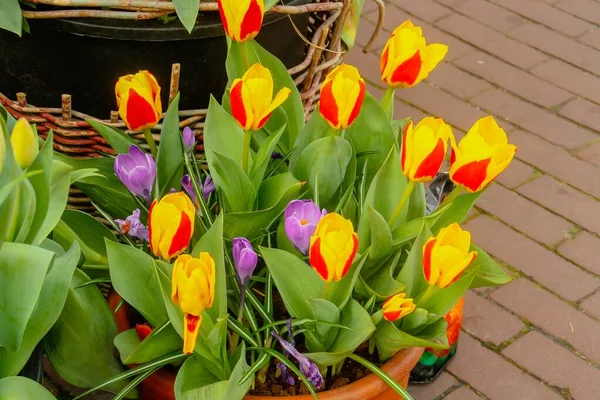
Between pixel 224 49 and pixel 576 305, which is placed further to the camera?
pixel 576 305

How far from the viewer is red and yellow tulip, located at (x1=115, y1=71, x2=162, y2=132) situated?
1166 mm

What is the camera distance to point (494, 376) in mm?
1917

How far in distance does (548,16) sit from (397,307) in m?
2.38

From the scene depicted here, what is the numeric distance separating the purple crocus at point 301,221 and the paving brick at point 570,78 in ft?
6.32

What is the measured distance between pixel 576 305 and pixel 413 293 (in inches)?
41.3

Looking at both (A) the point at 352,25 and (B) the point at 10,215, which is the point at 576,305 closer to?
(A) the point at 352,25

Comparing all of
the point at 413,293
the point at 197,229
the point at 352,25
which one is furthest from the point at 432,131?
the point at 352,25

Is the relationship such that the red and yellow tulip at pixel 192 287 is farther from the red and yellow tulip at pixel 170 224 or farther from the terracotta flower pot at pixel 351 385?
the terracotta flower pot at pixel 351 385

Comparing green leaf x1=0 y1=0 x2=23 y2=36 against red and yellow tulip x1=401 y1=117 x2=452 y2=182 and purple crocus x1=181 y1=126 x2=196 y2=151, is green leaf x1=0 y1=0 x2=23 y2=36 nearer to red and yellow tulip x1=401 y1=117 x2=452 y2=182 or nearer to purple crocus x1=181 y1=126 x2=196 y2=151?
purple crocus x1=181 y1=126 x2=196 y2=151

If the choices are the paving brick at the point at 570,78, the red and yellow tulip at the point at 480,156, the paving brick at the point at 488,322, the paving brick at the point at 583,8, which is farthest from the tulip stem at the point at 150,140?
Result: the paving brick at the point at 583,8

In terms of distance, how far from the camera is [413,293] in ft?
3.98

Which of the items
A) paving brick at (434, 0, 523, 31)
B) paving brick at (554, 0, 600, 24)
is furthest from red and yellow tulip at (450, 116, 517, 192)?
paving brick at (554, 0, 600, 24)

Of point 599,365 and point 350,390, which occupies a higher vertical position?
point 350,390

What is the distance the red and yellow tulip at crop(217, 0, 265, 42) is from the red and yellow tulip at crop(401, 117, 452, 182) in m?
0.25
